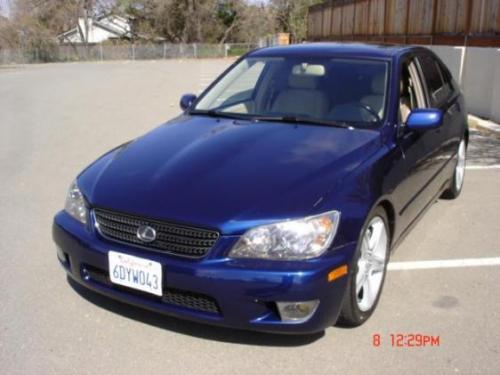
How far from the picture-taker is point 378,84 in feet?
13.8

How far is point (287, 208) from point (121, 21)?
6660cm

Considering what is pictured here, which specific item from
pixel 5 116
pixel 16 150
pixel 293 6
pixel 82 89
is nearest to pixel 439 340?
pixel 16 150

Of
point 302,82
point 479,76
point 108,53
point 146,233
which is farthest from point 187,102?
point 108,53

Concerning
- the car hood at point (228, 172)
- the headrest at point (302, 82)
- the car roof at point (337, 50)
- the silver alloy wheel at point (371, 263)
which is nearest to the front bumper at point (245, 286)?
the car hood at point (228, 172)

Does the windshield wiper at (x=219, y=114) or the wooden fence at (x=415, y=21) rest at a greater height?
the wooden fence at (x=415, y=21)

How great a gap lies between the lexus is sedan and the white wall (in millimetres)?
6274

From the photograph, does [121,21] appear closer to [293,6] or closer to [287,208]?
[293,6]

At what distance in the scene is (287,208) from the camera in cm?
297

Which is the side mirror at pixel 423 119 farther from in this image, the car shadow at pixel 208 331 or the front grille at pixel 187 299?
the front grille at pixel 187 299

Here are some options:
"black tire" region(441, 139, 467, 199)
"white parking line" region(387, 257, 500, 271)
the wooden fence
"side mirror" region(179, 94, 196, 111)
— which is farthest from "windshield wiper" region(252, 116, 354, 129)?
the wooden fence

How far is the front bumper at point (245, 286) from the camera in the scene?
9.30 feet

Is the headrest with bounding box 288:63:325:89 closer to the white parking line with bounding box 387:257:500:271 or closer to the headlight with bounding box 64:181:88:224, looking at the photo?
the white parking line with bounding box 387:257:500:271

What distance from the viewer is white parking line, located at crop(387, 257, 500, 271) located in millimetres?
4305
